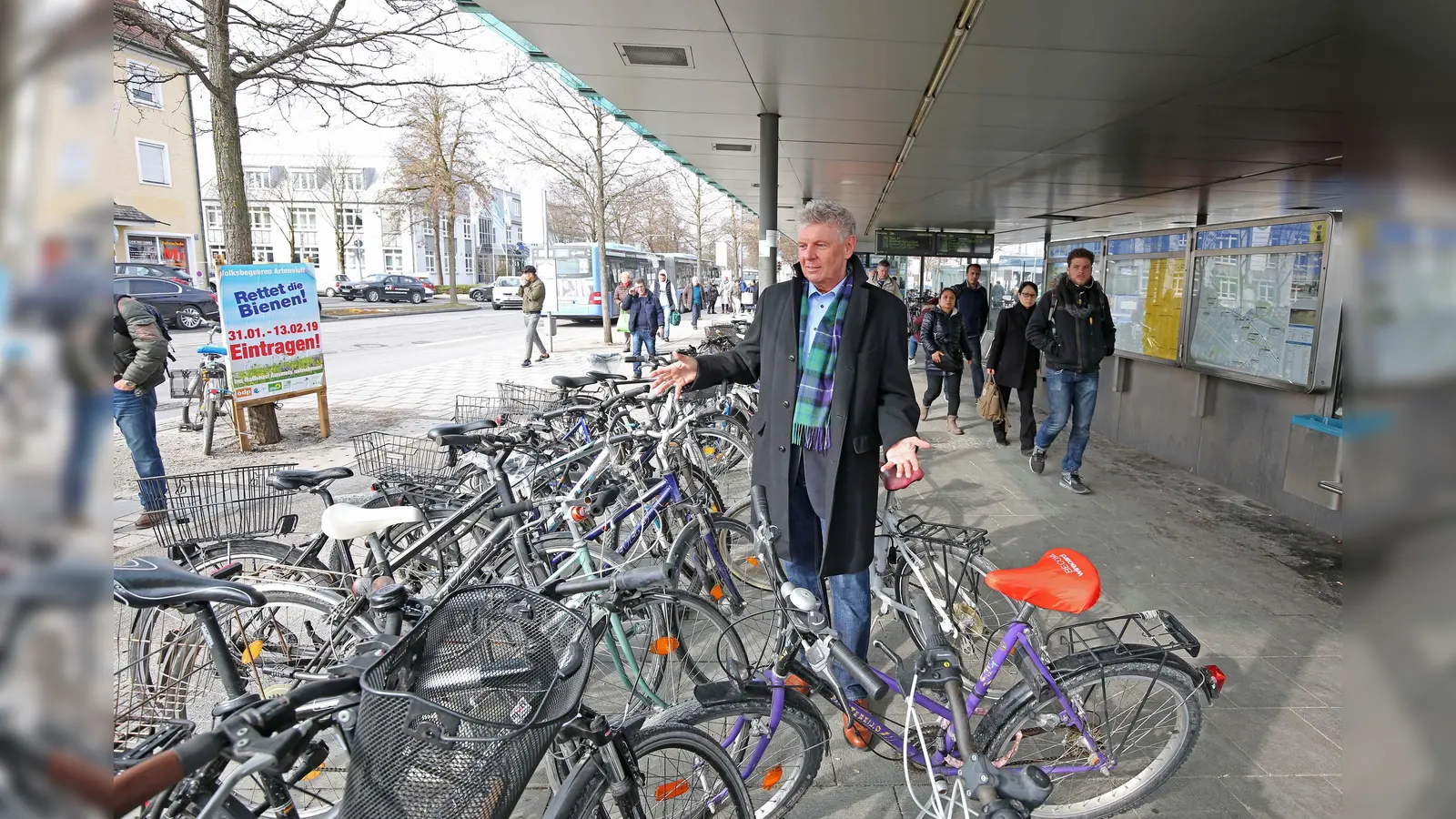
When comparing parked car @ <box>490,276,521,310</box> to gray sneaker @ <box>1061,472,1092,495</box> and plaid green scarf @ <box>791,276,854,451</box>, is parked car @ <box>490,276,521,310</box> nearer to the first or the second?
gray sneaker @ <box>1061,472,1092,495</box>

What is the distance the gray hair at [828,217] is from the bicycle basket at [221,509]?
258 centimetres

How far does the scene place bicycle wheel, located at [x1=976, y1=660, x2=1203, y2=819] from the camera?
2.55m

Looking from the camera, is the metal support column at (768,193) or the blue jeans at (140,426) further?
the metal support column at (768,193)

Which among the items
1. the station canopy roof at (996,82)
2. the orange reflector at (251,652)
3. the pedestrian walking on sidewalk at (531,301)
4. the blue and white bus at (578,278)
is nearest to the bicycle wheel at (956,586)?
the station canopy roof at (996,82)

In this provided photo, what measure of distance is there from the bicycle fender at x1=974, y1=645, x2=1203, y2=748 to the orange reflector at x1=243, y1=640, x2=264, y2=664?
2478 mm

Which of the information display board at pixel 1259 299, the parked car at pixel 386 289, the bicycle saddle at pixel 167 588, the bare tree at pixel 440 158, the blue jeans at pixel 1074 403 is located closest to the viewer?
the bicycle saddle at pixel 167 588

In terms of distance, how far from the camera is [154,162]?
23891 millimetres

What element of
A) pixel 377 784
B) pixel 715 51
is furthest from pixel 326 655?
pixel 715 51

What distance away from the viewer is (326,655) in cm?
264

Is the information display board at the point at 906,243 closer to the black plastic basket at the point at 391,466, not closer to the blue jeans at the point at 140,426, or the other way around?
the black plastic basket at the point at 391,466

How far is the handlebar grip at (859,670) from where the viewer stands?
6.70ft

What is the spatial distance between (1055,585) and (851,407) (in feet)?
3.14
